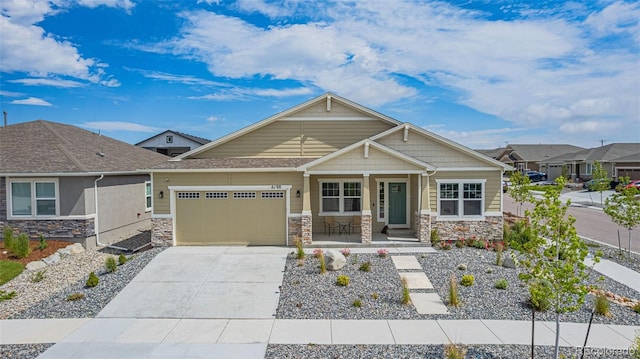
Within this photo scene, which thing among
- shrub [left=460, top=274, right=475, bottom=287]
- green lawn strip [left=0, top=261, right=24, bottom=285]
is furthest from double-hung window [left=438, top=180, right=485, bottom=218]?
green lawn strip [left=0, top=261, right=24, bottom=285]

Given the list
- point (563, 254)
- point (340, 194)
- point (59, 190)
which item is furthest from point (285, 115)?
point (563, 254)

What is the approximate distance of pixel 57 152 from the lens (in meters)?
15.0

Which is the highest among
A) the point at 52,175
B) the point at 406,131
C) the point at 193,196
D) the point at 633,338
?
the point at 406,131

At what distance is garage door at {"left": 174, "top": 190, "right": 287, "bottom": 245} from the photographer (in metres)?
14.0

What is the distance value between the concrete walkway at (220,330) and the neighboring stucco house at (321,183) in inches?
161

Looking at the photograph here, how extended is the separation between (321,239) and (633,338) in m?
9.63

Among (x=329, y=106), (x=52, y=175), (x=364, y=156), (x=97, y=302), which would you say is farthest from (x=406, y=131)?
(x=52, y=175)

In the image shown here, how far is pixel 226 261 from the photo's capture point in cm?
1203

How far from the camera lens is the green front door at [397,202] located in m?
16.2

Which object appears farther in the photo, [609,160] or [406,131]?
[609,160]

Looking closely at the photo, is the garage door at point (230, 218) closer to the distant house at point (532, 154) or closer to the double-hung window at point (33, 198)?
the double-hung window at point (33, 198)

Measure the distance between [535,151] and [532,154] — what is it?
147 cm

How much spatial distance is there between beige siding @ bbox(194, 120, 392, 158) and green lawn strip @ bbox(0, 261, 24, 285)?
289 inches

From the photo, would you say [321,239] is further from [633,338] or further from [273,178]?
[633,338]
